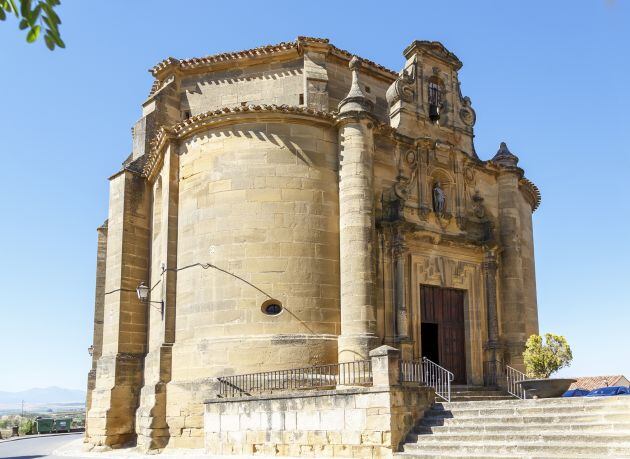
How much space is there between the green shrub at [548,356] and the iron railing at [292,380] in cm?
378

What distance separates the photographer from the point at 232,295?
55.7ft

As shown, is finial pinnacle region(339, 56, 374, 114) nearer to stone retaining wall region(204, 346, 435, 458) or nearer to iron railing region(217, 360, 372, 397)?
iron railing region(217, 360, 372, 397)

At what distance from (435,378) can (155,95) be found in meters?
12.5

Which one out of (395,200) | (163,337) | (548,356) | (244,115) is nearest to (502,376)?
(548,356)

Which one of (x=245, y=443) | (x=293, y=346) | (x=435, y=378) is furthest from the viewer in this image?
(x=435, y=378)

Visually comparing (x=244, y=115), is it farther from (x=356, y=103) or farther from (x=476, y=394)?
(x=476, y=394)

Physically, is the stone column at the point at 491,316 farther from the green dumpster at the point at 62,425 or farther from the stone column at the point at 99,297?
the green dumpster at the point at 62,425

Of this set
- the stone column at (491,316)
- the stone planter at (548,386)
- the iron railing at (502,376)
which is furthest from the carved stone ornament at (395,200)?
the stone planter at (548,386)

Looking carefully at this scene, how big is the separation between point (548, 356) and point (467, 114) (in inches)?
342

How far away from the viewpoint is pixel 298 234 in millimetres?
17312

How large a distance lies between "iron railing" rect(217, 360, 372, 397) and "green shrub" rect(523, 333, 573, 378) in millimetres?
3780

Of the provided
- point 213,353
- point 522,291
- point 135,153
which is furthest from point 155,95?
point 522,291

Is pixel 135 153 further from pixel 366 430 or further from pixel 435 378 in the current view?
pixel 366 430

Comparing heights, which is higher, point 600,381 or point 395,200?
point 395,200
